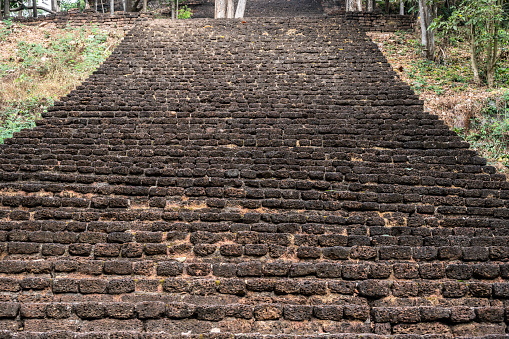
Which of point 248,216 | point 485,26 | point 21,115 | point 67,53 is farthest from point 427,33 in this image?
point 21,115

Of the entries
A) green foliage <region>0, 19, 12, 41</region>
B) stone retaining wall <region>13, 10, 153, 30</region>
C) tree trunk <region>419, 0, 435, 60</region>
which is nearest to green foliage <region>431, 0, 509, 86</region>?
tree trunk <region>419, 0, 435, 60</region>

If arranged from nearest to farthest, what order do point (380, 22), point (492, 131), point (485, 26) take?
point (492, 131) → point (485, 26) → point (380, 22)

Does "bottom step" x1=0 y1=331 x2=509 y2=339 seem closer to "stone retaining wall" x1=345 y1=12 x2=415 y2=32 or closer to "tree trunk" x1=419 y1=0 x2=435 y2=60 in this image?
"tree trunk" x1=419 y1=0 x2=435 y2=60

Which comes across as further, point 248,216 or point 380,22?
point 380,22

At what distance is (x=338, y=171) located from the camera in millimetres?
4590

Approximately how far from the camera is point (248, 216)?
3789 millimetres

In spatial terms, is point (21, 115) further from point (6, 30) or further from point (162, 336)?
point (162, 336)

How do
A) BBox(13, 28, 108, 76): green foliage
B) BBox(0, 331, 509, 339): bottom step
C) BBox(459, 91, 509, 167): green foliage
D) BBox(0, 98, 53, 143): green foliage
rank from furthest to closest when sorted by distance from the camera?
BBox(13, 28, 108, 76): green foliage
BBox(0, 98, 53, 143): green foliage
BBox(459, 91, 509, 167): green foliage
BBox(0, 331, 509, 339): bottom step

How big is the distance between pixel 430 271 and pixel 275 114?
346cm

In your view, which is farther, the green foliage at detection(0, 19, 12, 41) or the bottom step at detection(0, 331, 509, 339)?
the green foliage at detection(0, 19, 12, 41)

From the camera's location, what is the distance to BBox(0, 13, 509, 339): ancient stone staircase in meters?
2.71

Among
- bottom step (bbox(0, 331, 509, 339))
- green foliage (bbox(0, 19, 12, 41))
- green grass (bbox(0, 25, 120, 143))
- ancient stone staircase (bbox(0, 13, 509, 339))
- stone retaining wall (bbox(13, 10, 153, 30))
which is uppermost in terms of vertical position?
stone retaining wall (bbox(13, 10, 153, 30))

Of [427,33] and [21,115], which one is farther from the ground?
[427,33]

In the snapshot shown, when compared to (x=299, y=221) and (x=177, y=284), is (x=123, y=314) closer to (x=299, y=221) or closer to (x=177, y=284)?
(x=177, y=284)
